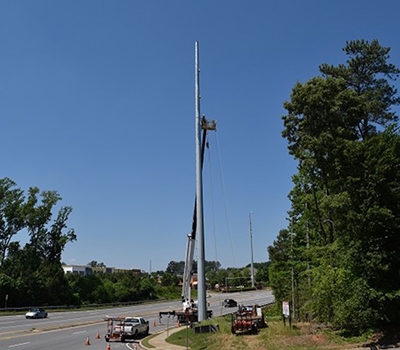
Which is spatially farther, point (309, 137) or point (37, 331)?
point (37, 331)

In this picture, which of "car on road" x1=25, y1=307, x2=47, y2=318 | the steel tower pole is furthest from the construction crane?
"car on road" x1=25, y1=307, x2=47, y2=318

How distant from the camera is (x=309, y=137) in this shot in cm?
3275

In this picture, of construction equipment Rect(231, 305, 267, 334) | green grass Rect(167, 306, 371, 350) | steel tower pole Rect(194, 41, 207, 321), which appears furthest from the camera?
steel tower pole Rect(194, 41, 207, 321)

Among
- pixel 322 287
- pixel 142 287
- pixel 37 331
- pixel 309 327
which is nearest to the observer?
pixel 322 287

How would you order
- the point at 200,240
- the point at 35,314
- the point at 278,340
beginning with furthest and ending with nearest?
the point at 35,314
the point at 200,240
the point at 278,340

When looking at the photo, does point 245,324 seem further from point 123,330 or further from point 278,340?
point 123,330

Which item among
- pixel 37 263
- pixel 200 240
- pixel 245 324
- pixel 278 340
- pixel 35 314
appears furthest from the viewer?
pixel 37 263

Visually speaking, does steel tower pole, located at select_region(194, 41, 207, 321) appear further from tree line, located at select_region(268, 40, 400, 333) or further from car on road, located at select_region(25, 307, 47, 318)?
car on road, located at select_region(25, 307, 47, 318)

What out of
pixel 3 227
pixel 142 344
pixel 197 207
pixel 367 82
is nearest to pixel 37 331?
pixel 142 344

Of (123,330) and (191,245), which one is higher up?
(191,245)

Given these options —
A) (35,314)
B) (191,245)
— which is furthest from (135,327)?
(35,314)

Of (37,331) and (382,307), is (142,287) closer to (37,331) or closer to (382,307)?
(37,331)

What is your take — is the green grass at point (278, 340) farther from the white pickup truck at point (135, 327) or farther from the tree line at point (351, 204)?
the white pickup truck at point (135, 327)

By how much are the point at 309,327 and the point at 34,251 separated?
59.1 meters
